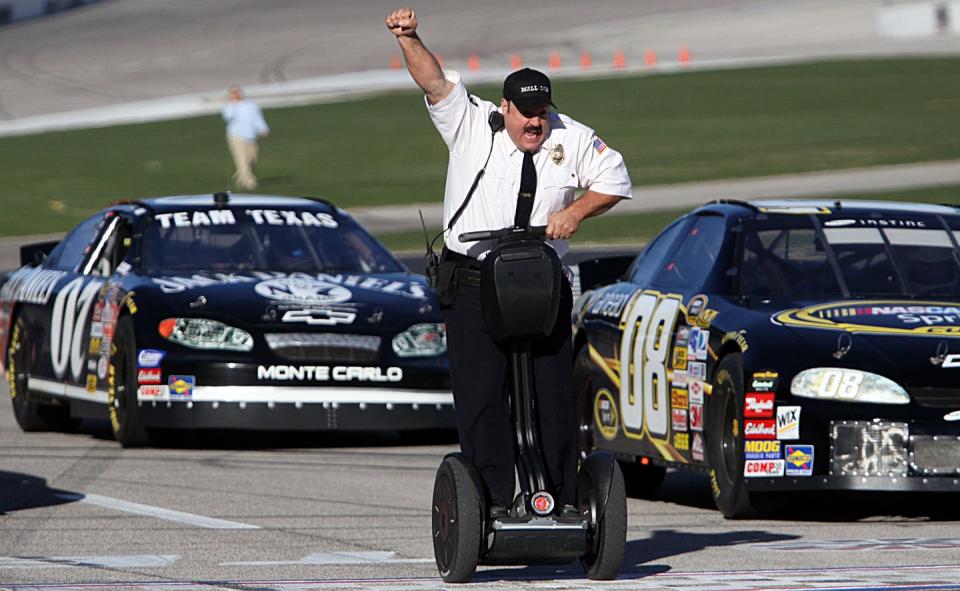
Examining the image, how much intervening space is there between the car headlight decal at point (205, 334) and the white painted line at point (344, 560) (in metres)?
4.11

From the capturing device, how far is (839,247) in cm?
979

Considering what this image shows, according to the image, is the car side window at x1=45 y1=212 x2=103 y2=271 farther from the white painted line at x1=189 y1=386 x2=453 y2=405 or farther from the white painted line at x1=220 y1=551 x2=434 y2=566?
the white painted line at x1=220 y1=551 x2=434 y2=566

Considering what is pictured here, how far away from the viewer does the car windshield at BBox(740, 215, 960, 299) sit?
9.62 metres

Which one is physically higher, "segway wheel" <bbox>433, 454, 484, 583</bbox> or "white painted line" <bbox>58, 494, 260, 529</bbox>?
"segway wheel" <bbox>433, 454, 484, 583</bbox>

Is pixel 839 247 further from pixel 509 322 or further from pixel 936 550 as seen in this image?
pixel 509 322

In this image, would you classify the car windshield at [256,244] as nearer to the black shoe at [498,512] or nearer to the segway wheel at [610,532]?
the black shoe at [498,512]

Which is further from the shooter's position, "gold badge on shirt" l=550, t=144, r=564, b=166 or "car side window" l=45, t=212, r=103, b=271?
Result: "car side window" l=45, t=212, r=103, b=271

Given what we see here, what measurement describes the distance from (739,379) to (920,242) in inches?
61.7

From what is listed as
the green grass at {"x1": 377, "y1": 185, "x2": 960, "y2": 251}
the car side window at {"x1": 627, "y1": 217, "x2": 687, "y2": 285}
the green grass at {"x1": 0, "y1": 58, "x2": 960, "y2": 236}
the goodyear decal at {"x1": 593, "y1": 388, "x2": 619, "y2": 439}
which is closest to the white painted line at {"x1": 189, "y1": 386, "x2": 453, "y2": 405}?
the goodyear decal at {"x1": 593, "y1": 388, "x2": 619, "y2": 439}

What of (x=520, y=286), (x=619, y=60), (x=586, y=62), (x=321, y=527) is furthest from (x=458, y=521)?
(x=619, y=60)

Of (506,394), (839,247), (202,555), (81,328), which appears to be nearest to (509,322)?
(506,394)

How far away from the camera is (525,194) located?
6836mm

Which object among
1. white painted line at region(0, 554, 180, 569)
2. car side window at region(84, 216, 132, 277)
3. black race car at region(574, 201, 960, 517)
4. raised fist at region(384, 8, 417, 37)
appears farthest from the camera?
car side window at region(84, 216, 132, 277)

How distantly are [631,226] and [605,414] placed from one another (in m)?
14.5
